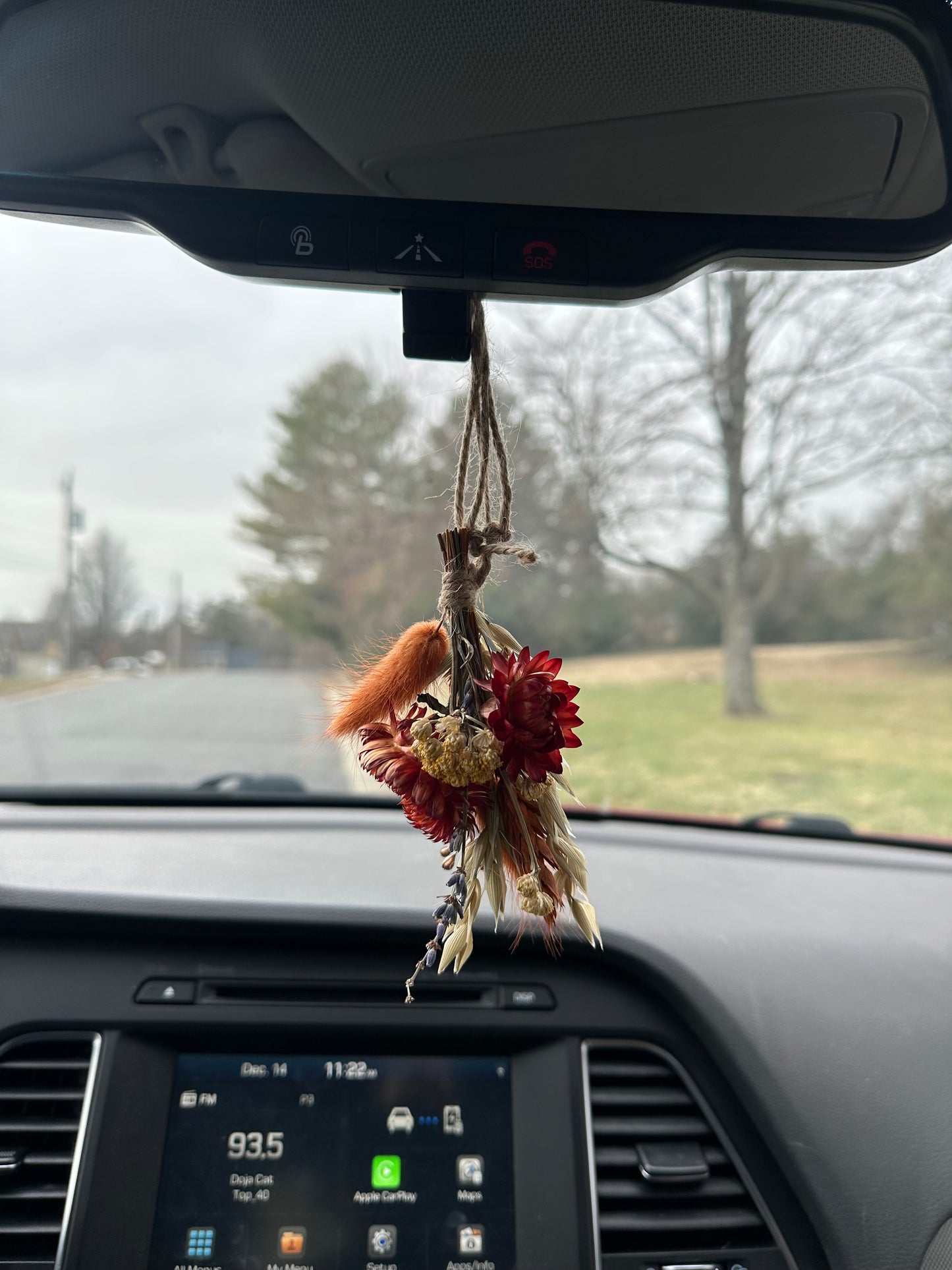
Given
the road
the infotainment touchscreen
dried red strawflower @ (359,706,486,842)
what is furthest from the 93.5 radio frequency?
dried red strawflower @ (359,706,486,842)

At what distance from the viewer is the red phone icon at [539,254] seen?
1.05m

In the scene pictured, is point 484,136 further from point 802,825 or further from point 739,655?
point 739,655

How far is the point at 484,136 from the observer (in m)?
1.08

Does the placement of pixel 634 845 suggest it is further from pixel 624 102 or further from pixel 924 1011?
pixel 624 102

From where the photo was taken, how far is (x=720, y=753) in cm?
304

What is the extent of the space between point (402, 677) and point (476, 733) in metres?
0.13

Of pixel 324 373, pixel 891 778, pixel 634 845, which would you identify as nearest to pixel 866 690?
pixel 891 778

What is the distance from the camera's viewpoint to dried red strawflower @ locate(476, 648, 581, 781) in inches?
35.8

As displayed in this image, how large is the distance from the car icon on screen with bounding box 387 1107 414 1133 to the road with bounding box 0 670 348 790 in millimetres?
851

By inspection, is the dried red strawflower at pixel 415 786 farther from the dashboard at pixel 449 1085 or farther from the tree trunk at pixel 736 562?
the tree trunk at pixel 736 562

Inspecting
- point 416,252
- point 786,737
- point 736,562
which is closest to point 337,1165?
point 416,252

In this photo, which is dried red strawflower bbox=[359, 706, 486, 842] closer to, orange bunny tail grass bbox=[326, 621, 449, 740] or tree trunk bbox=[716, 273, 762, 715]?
orange bunny tail grass bbox=[326, 621, 449, 740]

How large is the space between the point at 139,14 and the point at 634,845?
1.94m

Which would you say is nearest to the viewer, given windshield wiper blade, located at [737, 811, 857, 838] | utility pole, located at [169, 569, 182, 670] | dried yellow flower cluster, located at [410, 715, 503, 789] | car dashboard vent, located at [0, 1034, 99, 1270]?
dried yellow flower cluster, located at [410, 715, 503, 789]
